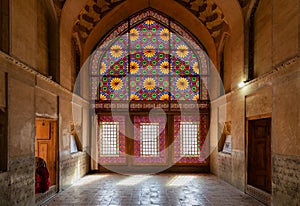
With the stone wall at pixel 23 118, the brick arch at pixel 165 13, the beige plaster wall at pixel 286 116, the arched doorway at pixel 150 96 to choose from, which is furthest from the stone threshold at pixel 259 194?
the brick arch at pixel 165 13

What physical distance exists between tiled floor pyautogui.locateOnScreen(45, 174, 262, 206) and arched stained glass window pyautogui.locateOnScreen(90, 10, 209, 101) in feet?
11.7

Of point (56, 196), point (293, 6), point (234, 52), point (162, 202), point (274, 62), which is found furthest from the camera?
point (234, 52)

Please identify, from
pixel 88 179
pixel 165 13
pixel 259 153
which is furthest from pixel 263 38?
pixel 88 179

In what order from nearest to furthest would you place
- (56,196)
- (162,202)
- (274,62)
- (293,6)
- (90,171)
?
(293,6)
(274,62)
(162,202)
(56,196)
(90,171)

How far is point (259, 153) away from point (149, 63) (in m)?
6.26

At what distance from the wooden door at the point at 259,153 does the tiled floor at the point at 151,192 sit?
2.17ft

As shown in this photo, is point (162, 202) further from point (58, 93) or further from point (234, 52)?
point (234, 52)

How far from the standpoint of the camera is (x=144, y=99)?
12758 millimetres

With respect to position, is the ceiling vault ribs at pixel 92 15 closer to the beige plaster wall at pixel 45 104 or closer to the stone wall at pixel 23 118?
the stone wall at pixel 23 118

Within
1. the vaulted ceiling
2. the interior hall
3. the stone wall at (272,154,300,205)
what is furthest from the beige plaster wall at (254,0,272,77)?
the vaulted ceiling

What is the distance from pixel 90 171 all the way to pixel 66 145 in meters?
3.48

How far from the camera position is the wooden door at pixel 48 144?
27.2 ft

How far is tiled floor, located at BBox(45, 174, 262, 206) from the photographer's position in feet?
24.2

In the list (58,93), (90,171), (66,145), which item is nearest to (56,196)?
(66,145)
